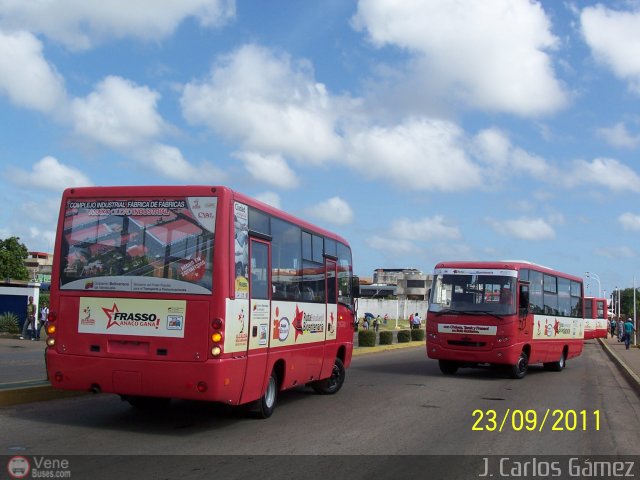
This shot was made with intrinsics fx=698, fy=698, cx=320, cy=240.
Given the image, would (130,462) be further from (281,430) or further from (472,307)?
(472,307)

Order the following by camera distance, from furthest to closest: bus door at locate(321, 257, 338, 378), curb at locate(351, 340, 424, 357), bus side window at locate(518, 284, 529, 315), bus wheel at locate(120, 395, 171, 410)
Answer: curb at locate(351, 340, 424, 357) → bus side window at locate(518, 284, 529, 315) → bus door at locate(321, 257, 338, 378) → bus wheel at locate(120, 395, 171, 410)

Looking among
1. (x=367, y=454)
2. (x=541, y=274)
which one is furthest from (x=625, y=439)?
(x=541, y=274)

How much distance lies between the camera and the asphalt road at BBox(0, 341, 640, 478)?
8117mm

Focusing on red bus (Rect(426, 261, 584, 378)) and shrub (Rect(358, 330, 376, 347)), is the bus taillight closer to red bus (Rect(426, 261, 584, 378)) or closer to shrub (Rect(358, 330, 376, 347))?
red bus (Rect(426, 261, 584, 378))

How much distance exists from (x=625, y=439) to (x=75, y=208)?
8.19 m

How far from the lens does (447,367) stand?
1945 centimetres

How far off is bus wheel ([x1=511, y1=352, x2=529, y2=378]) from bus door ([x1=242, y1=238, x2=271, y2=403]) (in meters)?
10.2

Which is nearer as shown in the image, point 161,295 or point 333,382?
point 161,295

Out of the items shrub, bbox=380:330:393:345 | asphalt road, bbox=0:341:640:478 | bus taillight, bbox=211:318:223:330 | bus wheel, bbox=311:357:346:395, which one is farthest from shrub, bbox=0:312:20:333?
bus taillight, bbox=211:318:223:330

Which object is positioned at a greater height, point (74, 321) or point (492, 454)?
point (74, 321)

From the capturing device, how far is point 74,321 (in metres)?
9.01

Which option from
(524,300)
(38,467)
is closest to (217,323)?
(38,467)

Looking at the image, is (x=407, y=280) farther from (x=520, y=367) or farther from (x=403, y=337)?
(x=520, y=367)

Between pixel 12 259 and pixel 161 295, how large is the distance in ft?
233
